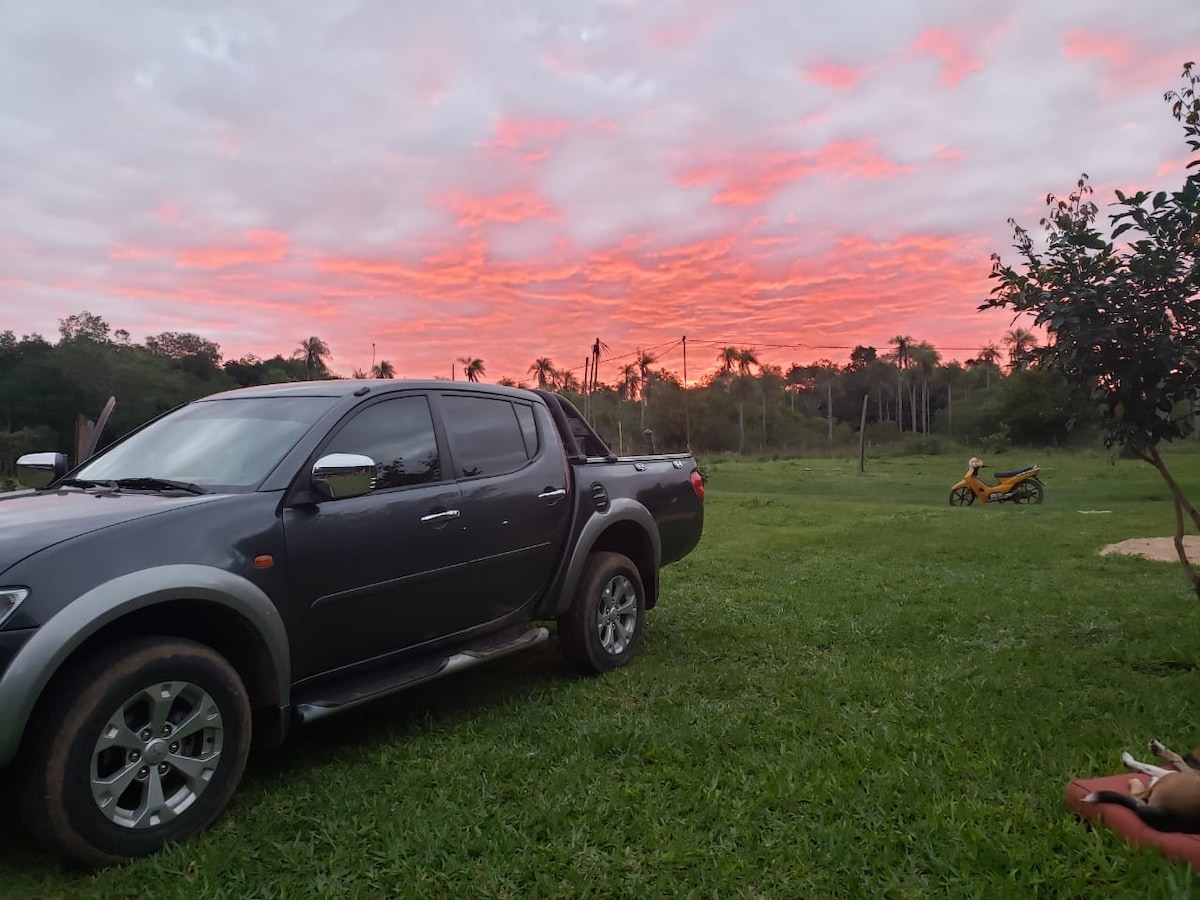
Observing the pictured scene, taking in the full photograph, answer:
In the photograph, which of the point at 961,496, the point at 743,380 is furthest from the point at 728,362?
the point at 961,496

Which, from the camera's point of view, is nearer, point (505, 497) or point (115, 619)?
point (115, 619)

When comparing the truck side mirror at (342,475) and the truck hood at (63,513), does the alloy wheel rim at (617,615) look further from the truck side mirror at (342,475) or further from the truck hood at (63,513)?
the truck hood at (63,513)

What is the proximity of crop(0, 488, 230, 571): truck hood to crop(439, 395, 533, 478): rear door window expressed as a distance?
51.8 inches

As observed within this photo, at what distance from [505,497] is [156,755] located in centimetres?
206

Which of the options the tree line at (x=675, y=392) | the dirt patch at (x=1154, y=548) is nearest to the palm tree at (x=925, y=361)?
the tree line at (x=675, y=392)

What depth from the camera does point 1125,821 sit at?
294 centimetres

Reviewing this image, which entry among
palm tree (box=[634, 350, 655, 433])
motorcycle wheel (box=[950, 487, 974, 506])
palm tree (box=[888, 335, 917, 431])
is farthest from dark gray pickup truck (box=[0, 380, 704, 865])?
palm tree (box=[888, 335, 917, 431])

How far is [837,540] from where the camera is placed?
1166 centimetres

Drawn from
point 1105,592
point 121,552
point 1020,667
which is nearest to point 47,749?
point 121,552

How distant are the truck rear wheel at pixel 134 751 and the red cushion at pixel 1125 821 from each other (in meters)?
3.14

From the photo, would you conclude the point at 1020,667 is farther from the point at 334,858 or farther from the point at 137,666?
the point at 137,666

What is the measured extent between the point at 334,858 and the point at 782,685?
2.75 meters

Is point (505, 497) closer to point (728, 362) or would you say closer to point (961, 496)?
point (961, 496)

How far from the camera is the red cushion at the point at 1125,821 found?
2746 millimetres
